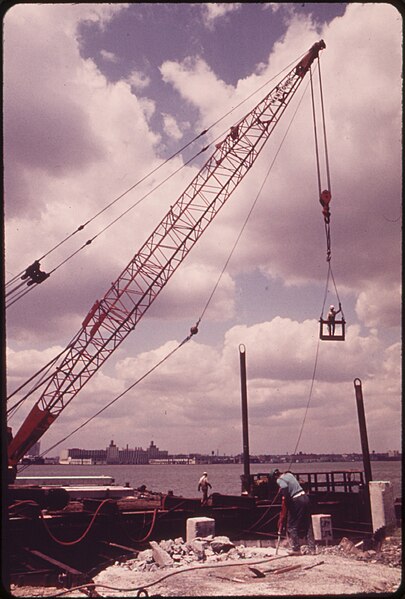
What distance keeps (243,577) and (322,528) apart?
23.2 ft

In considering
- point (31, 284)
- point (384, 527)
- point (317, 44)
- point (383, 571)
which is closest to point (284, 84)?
point (317, 44)

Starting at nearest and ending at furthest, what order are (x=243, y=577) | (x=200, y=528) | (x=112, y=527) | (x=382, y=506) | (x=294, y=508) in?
(x=243, y=577) < (x=294, y=508) < (x=200, y=528) < (x=112, y=527) < (x=382, y=506)

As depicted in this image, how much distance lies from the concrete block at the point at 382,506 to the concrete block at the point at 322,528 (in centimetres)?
274

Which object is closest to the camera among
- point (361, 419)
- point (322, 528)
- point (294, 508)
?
point (294, 508)

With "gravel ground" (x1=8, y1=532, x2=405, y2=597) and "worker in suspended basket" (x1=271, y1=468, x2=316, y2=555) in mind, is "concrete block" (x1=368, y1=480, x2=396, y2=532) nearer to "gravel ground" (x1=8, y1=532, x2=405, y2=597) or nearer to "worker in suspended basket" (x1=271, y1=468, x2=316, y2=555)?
"gravel ground" (x1=8, y1=532, x2=405, y2=597)

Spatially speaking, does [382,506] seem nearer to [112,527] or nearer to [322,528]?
[322,528]

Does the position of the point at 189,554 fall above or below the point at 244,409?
below

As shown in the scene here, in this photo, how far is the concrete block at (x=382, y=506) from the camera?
19219mm

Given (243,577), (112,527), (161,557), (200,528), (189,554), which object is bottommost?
(112,527)

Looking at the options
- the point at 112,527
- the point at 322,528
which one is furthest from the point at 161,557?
the point at 322,528

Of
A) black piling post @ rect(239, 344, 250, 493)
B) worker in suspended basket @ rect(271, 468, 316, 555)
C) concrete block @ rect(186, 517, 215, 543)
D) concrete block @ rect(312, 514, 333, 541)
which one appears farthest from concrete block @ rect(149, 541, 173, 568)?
black piling post @ rect(239, 344, 250, 493)

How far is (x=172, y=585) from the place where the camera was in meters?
11.0

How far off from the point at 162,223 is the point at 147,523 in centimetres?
1683

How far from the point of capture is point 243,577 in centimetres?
1140
